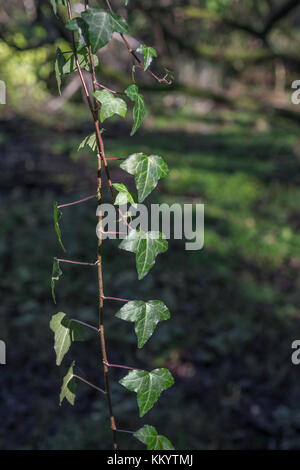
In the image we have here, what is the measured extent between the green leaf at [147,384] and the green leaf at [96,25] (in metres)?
0.74

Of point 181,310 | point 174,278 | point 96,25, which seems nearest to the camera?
point 96,25

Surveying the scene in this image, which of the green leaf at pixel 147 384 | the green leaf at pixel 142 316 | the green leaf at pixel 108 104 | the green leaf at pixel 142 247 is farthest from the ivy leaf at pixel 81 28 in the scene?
the green leaf at pixel 147 384

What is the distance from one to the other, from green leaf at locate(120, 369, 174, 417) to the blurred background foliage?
0.85 m

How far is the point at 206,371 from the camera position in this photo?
3027 mm

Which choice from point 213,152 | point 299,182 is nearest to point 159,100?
point 213,152

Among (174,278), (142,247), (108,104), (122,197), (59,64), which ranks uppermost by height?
(59,64)

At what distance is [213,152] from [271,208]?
99.0 inches

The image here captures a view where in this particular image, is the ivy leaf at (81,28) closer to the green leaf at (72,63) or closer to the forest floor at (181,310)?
the green leaf at (72,63)

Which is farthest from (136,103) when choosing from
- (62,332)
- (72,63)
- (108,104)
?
(62,332)

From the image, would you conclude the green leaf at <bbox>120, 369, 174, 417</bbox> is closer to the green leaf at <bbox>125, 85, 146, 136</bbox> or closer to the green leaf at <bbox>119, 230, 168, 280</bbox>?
the green leaf at <bbox>119, 230, 168, 280</bbox>

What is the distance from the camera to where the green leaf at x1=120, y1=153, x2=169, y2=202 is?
995 mm

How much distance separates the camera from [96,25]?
0.86m

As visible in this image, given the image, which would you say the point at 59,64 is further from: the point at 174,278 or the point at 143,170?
the point at 174,278

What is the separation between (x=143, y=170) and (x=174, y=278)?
121 inches
